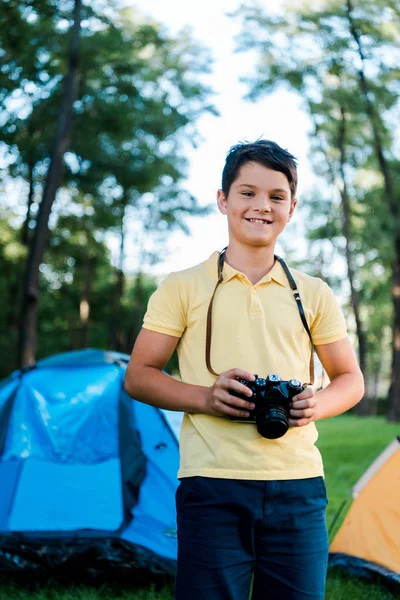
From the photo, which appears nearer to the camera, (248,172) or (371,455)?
(248,172)

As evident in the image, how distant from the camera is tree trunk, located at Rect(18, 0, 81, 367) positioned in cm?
996

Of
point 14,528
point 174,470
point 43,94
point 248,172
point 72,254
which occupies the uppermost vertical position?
point 43,94

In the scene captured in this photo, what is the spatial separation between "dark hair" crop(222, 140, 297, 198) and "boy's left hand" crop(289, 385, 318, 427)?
0.62 m

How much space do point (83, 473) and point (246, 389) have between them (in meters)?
2.97

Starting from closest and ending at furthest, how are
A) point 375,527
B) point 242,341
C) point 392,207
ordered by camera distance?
1. point 242,341
2. point 375,527
3. point 392,207

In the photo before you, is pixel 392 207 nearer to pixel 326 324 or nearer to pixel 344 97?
pixel 344 97

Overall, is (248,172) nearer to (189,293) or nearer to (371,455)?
(189,293)

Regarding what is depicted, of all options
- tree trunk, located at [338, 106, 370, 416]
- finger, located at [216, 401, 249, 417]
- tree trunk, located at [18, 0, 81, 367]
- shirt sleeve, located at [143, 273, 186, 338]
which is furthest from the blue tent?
tree trunk, located at [338, 106, 370, 416]

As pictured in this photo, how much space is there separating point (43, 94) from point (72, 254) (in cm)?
691

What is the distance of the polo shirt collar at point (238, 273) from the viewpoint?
1.90 m

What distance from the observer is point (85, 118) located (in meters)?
11.9

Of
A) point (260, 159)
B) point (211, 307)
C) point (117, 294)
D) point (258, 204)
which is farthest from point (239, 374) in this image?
point (117, 294)

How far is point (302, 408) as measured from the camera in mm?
1686

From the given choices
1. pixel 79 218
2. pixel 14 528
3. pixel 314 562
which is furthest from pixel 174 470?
pixel 79 218
